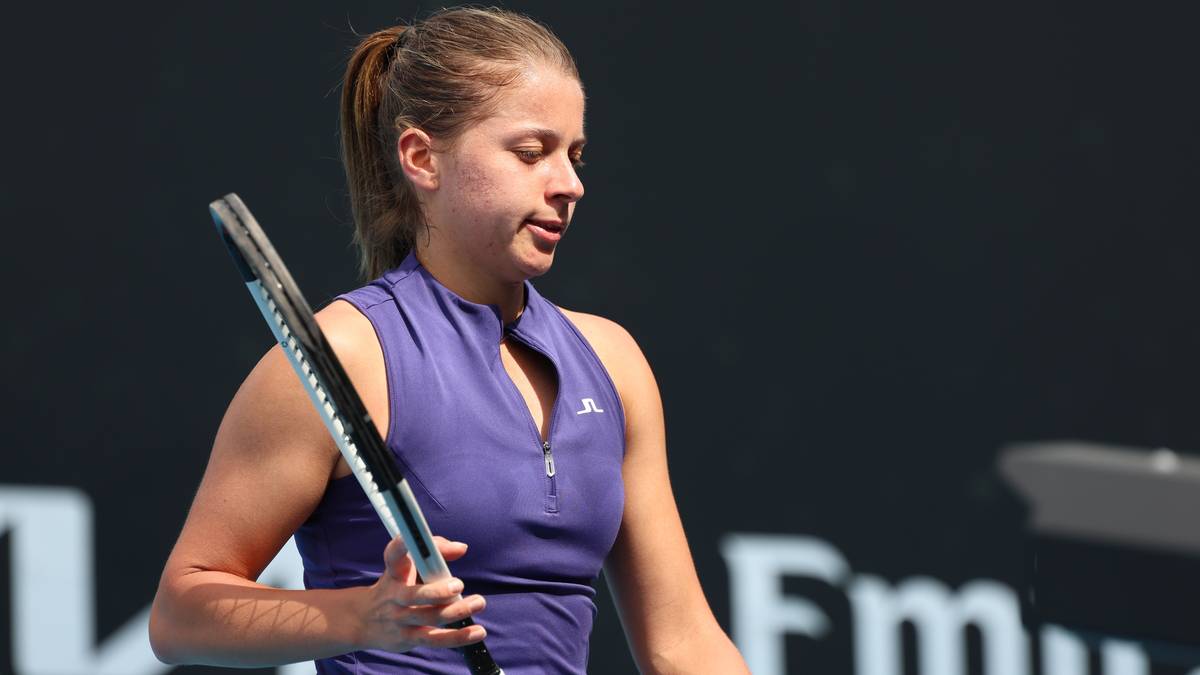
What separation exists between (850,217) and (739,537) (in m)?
0.73

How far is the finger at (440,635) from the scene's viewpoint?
4.47 ft

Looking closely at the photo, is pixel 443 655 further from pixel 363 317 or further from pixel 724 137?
pixel 724 137

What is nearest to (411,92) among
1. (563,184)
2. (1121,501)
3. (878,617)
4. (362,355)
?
(563,184)

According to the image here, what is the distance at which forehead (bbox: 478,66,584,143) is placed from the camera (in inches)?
62.3

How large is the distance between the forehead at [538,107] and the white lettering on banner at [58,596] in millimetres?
2143

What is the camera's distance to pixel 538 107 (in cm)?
159

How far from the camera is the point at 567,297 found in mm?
3480

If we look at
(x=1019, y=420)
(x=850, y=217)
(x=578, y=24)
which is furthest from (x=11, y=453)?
(x=1019, y=420)

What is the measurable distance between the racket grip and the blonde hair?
0.45 m

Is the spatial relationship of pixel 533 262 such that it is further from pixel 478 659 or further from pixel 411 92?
pixel 478 659

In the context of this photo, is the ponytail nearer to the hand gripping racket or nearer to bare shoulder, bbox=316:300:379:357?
bare shoulder, bbox=316:300:379:357

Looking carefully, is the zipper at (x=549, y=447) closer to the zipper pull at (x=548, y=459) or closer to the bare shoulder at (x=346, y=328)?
the zipper pull at (x=548, y=459)

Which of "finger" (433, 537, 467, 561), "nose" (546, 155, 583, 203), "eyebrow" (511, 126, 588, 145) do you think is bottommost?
"finger" (433, 537, 467, 561)

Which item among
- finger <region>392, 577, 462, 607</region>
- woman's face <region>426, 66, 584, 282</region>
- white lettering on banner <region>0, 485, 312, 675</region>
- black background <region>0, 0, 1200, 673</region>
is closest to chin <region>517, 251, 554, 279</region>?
woman's face <region>426, 66, 584, 282</region>
